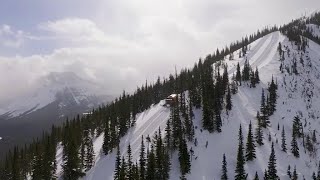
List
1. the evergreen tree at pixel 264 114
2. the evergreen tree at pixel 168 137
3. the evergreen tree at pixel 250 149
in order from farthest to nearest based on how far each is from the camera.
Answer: the evergreen tree at pixel 264 114, the evergreen tree at pixel 168 137, the evergreen tree at pixel 250 149

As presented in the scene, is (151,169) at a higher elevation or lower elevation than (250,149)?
lower

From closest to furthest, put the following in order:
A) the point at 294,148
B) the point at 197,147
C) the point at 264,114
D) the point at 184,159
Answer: the point at 184,159 → the point at 197,147 → the point at 294,148 → the point at 264,114

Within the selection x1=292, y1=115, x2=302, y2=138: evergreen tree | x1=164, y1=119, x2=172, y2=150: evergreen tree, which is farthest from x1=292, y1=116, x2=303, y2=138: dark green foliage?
x1=164, y1=119, x2=172, y2=150: evergreen tree

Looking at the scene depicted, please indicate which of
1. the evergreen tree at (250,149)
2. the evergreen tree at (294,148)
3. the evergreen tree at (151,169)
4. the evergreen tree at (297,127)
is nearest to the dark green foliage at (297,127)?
the evergreen tree at (297,127)

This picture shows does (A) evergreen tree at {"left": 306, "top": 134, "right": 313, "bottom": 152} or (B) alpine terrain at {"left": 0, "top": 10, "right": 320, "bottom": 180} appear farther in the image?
(A) evergreen tree at {"left": 306, "top": 134, "right": 313, "bottom": 152}

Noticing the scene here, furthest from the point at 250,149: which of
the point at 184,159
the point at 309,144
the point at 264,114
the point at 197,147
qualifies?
the point at 309,144

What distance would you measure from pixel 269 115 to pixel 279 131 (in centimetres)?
1280

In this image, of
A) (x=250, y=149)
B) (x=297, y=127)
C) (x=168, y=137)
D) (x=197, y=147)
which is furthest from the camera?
(x=297, y=127)

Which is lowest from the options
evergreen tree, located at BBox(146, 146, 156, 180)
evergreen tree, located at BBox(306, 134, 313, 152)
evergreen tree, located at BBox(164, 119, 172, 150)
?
evergreen tree, located at BBox(306, 134, 313, 152)

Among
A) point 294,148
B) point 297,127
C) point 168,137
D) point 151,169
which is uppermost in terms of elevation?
point 168,137

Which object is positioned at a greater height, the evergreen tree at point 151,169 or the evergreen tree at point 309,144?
the evergreen tree at point 151,169

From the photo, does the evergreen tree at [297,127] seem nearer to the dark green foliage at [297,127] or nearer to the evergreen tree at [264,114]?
the dark green foliage at [297,127]

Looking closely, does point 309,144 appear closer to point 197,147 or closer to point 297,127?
point 297,127

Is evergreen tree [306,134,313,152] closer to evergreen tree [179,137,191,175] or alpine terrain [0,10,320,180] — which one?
alpine terrain [0,10,320,180]
